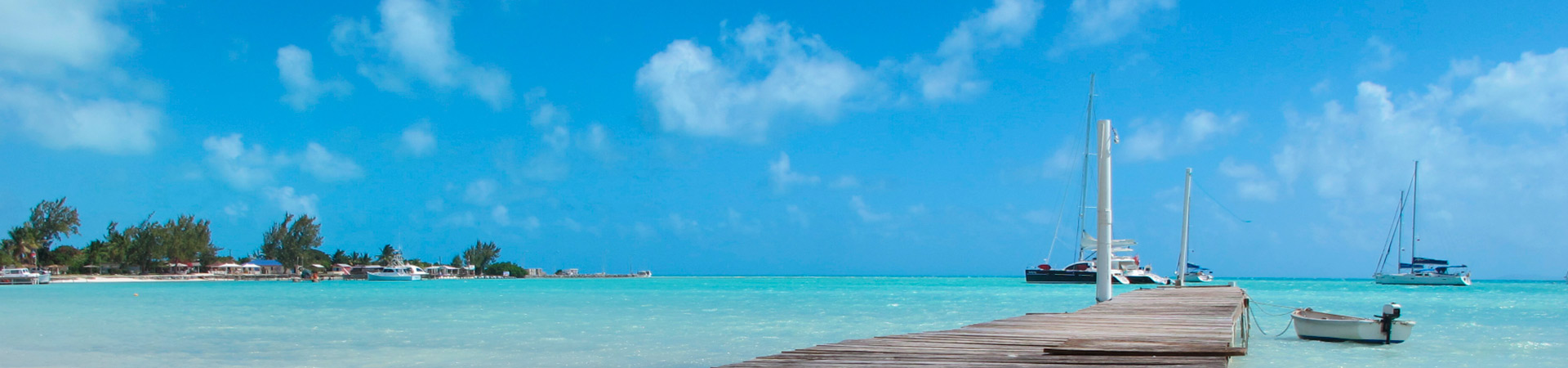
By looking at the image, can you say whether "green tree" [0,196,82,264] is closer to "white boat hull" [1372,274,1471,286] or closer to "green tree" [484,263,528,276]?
"green tree" [484,263,528,276]

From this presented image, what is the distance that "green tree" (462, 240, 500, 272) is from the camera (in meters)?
163

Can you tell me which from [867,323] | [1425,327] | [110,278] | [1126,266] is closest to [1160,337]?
[867,323]

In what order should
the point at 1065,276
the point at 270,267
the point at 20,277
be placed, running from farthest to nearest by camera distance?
1. the point at 270,267
2. the point at 20,277
3. the point at 1065,276

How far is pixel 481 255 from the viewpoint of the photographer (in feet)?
541

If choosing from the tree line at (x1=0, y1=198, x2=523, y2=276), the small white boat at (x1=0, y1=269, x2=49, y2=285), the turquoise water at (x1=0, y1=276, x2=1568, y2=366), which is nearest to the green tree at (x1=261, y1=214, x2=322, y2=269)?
the tree line at (x1=0, y1=198, x2=523, y2=276)

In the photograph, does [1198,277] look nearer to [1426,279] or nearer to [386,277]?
[1426,279]

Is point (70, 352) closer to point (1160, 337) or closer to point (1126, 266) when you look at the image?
point (1160, 337)

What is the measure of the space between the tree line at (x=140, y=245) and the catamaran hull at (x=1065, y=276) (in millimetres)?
89628

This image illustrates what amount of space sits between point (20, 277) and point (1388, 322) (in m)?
93.9

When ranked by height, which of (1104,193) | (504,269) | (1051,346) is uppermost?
(1104,193)

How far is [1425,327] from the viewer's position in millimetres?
26328

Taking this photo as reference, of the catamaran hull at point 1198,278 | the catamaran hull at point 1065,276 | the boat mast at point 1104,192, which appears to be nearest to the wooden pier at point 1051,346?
the boat mast at point 1104,192

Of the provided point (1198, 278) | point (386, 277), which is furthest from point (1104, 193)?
point (386, 277)

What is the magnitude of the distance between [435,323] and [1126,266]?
53580 mm
